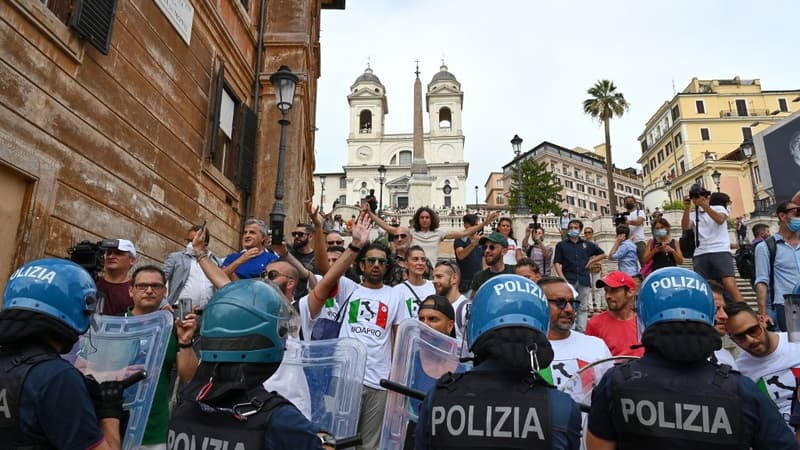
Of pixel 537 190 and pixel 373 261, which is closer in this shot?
pixel 373 261

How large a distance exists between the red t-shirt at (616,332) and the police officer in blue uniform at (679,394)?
210cm

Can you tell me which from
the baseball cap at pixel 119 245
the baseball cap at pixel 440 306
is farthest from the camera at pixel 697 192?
the baseball cap at pixel 119 245

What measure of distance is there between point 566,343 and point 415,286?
5.79 feet

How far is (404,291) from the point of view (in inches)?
184

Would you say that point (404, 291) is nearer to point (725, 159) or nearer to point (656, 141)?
point (725, 159)

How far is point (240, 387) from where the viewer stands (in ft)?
5.97

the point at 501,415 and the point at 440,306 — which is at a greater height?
the point at 440,306

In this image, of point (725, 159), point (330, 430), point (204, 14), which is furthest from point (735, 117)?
point (330, 430)

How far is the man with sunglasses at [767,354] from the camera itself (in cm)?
331

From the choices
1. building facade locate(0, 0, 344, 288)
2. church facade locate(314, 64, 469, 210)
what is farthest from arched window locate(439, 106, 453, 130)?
building facade locate(0, 0, 344, 288)

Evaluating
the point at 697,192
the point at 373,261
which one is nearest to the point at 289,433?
the point at 373,261

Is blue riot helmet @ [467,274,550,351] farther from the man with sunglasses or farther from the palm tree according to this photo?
the palm tree

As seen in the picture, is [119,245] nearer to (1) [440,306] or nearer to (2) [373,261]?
(2) [373,261]

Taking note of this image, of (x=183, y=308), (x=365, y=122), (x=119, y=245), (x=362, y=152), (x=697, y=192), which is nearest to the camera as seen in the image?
(x=183, y=308)
